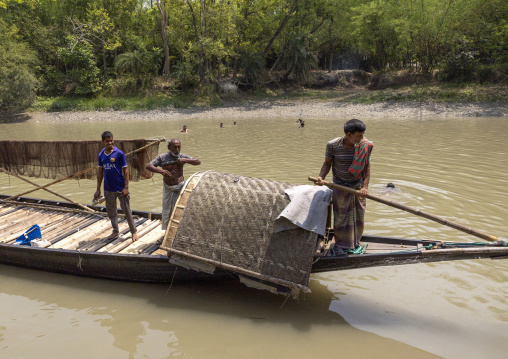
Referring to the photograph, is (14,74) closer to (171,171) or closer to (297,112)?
(297,112)

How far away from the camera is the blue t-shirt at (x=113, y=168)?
565 cm

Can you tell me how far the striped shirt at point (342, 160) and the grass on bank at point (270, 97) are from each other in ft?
79.4

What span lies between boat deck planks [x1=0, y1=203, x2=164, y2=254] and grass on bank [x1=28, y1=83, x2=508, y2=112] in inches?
942

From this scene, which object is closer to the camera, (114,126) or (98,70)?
(114,126)

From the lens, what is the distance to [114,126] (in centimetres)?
2448

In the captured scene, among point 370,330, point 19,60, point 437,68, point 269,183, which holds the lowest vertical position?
point 370,330

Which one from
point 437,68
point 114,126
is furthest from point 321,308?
point 437,68

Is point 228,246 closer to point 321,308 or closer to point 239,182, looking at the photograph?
point 239,182

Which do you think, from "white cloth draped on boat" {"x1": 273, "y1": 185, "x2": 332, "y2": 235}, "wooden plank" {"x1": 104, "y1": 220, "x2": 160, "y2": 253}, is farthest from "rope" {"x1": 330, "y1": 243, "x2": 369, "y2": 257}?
"wooden plank" {"x1": 104, "y1": 220, "x2": 160, "y2": 253}

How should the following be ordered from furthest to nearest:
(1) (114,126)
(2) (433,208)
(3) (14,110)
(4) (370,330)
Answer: (3) (14,110) → (1) (114,126) → (2) (433,208) → (4) (370,330)

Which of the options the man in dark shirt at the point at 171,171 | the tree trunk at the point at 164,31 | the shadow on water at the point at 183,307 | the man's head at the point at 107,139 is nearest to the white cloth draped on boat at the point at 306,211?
the shadow on water at the point at 183,307

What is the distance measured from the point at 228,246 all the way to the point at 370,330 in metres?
2.02

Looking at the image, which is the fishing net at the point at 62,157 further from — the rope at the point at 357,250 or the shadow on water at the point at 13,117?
the shadow on water at the point at 13,117

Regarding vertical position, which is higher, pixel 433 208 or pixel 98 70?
pixel 98 70
